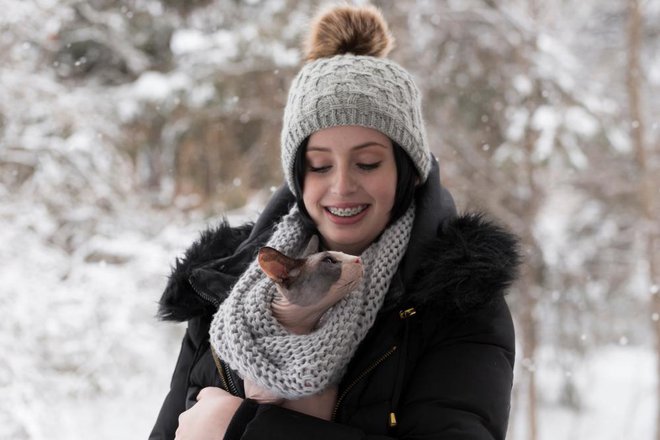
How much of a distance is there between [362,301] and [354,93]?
1.38 ft

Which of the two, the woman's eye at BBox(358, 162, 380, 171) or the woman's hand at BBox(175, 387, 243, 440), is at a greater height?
the woman's eye at BBox(358, 162, 380, 171)

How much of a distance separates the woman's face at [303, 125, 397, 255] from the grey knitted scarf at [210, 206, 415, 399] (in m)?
0.06

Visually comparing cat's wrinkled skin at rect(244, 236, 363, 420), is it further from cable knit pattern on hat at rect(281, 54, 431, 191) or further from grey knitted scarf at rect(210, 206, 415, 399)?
cable knit pattern on hat at rect(281, 54, 431, 191)

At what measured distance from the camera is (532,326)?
5469 mm

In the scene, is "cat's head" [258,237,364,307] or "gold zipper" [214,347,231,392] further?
"gold zipper" [214,347,231,392]

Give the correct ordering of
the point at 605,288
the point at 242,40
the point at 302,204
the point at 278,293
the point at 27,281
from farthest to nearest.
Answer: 1. the point at 605,288
2. the point at 242,40
3. the point at 27,281
4. the point at 302,204
5. the point at 278,293

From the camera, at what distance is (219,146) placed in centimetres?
568

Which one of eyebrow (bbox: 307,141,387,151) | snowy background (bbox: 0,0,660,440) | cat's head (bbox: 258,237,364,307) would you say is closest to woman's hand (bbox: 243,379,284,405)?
cat's head (bbox: 258,237,364,307)

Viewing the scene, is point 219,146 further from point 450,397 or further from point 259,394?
point 450,397

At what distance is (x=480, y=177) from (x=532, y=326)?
4.37 ft

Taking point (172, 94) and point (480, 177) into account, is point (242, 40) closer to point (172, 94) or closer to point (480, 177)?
point (172, 94)

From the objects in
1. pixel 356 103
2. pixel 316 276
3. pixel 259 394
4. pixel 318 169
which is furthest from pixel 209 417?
pixel 356 103

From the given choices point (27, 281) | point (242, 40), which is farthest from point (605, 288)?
point (27, 281)

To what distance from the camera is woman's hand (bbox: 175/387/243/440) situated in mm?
1229
